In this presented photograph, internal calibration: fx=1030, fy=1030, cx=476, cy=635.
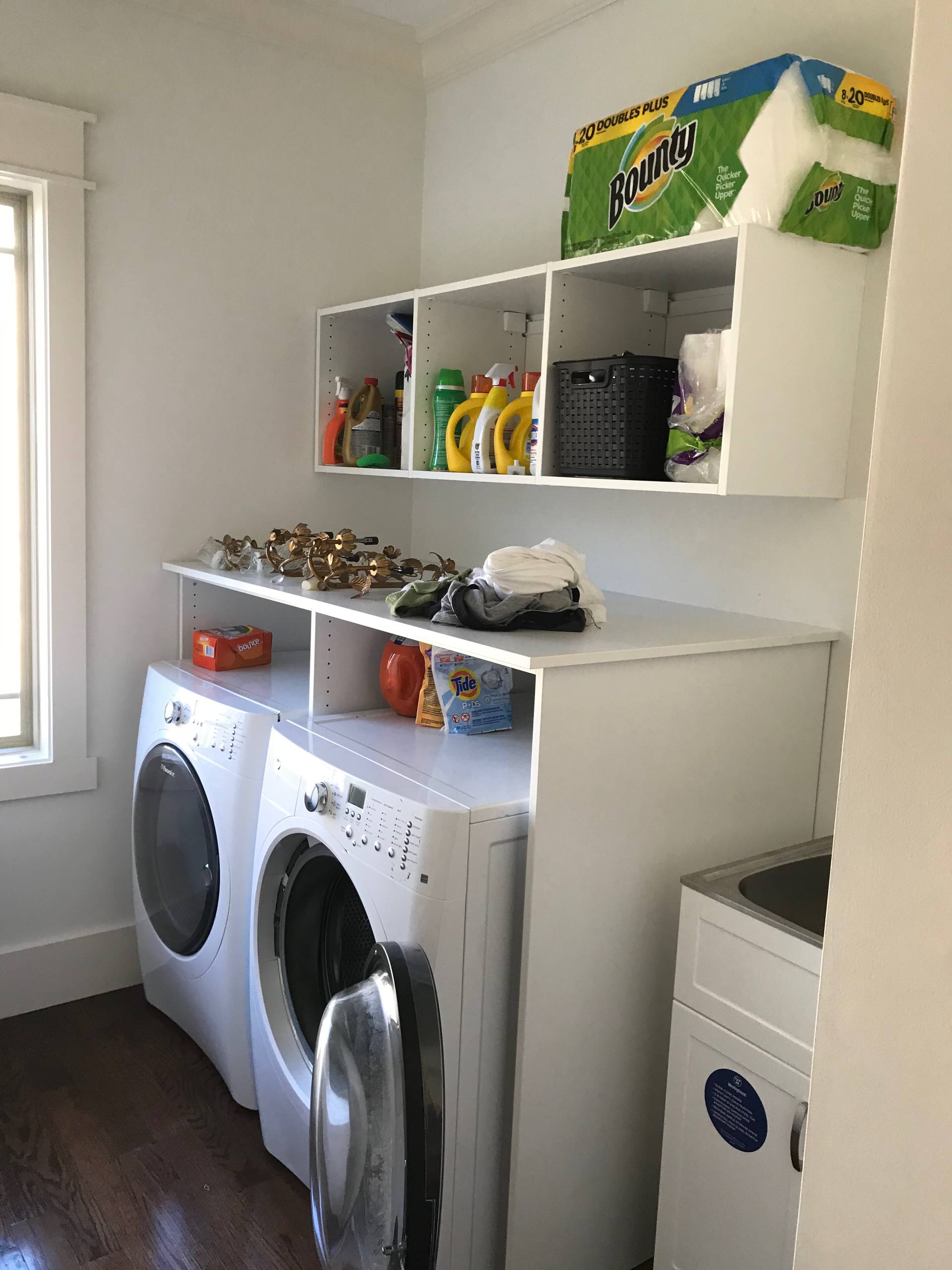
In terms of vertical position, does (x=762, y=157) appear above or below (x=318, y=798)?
above

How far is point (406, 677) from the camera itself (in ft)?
7.24

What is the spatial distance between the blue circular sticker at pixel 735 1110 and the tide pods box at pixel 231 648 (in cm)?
154

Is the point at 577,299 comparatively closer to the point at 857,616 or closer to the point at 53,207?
the point at 53,207

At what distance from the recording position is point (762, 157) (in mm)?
1683

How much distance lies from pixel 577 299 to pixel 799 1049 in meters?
1.44

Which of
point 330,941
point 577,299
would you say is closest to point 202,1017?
point 330,941

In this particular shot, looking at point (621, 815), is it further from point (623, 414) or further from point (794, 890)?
point (623, 414)

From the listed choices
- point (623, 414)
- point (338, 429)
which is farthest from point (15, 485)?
point (623, 414)

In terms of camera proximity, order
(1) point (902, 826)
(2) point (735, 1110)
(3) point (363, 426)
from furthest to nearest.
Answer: (3) point (363, 426) → (2) point (735, 1110) → (1) point (902, 826)

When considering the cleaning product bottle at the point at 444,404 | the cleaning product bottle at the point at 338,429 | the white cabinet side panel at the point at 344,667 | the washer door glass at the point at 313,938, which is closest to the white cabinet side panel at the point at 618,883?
the washer door glass at the point at 313,938

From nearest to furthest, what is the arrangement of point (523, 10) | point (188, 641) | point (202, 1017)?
1. point (202, 1017)
2. point (523, 10)
3. point (188, 641)

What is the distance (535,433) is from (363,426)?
33.5 inches

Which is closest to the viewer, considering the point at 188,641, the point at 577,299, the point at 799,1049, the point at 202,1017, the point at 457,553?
the point at 799,1049

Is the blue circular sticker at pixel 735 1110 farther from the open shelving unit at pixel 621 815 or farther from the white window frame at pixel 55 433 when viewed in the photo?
the white window frame at pixel 55 433
